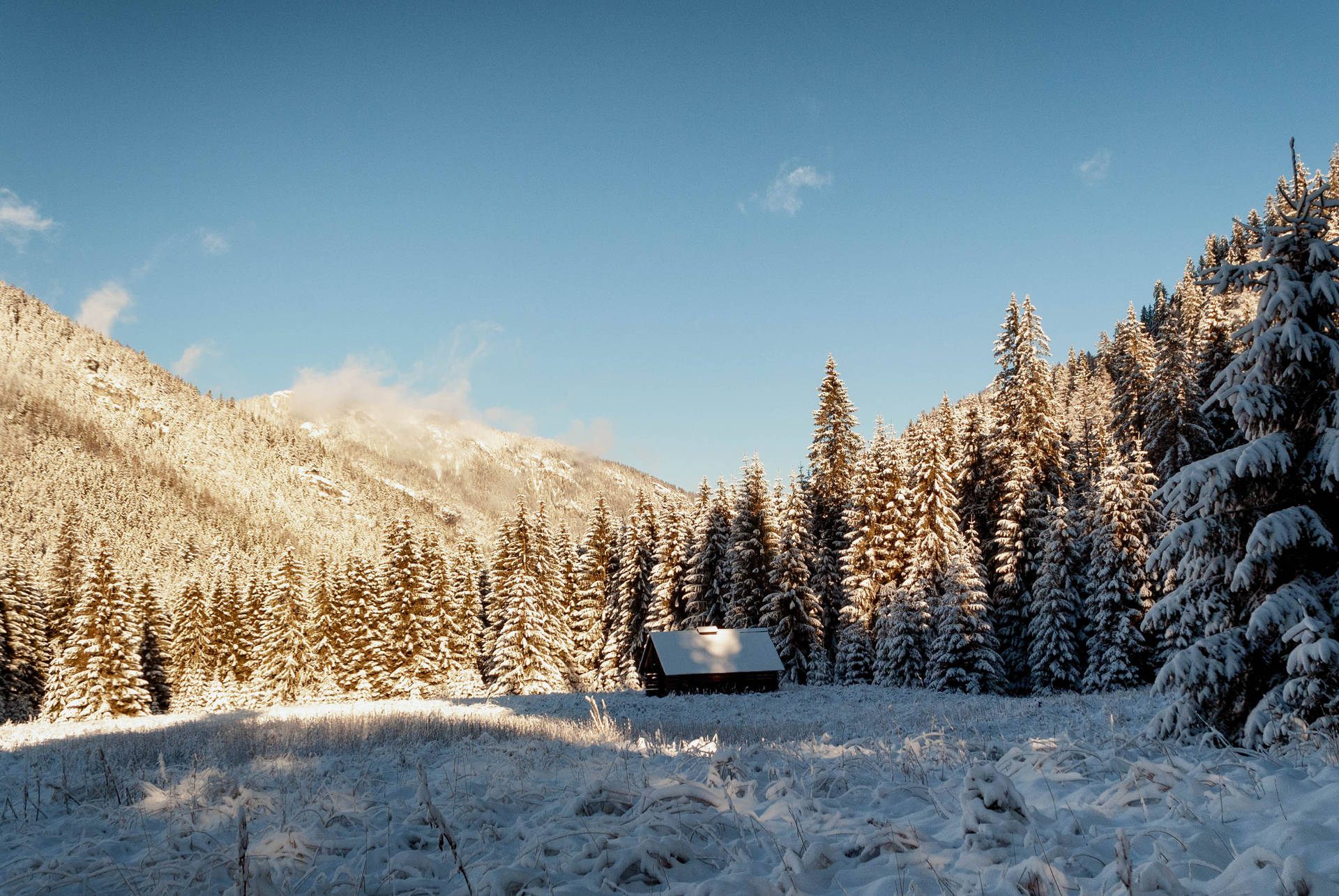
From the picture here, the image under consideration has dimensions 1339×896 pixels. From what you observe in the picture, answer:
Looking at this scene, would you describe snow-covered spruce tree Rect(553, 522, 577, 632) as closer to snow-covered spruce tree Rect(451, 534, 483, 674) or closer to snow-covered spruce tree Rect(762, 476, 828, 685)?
snow-covered spruce tree Rect(451, 534, 483, 674)

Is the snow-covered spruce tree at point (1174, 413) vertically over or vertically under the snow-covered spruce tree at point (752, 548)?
over

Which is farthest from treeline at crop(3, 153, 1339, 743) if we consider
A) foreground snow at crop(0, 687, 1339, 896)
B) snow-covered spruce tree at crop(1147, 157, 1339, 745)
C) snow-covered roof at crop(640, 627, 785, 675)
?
snow-covered roof at crop(640, 627, 785, 675)

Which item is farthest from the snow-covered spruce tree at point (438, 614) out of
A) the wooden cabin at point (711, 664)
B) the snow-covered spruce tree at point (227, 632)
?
the wooden cabin at point (711, 664)

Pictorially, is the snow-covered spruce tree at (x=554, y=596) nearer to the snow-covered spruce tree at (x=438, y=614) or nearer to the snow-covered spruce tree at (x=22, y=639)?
the snow-covered spruce tree at (x=438, y=614)

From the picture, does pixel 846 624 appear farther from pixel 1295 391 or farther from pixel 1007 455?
pixel 1295 391

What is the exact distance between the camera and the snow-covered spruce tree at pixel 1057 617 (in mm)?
35469

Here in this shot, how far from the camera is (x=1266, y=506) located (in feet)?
33.9

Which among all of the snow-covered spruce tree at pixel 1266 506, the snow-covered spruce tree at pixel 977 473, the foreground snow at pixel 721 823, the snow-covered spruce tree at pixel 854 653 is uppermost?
the snow-covered spruce tree at pixel 977 473

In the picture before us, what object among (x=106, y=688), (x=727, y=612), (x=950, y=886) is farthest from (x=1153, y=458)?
(x=106, y=688)

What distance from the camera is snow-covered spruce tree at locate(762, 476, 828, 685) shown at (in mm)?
43125

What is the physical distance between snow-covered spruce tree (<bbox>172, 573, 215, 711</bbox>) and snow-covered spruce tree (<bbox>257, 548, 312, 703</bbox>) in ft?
17.9

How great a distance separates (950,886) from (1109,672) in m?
36.8

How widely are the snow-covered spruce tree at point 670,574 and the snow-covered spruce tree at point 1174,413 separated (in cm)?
2885

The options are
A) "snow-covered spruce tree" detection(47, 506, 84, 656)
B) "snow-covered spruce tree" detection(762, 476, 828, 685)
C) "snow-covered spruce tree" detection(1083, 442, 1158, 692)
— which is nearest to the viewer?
"snow-covered spruce tree" detection(1083, 442, 1158, 692)
